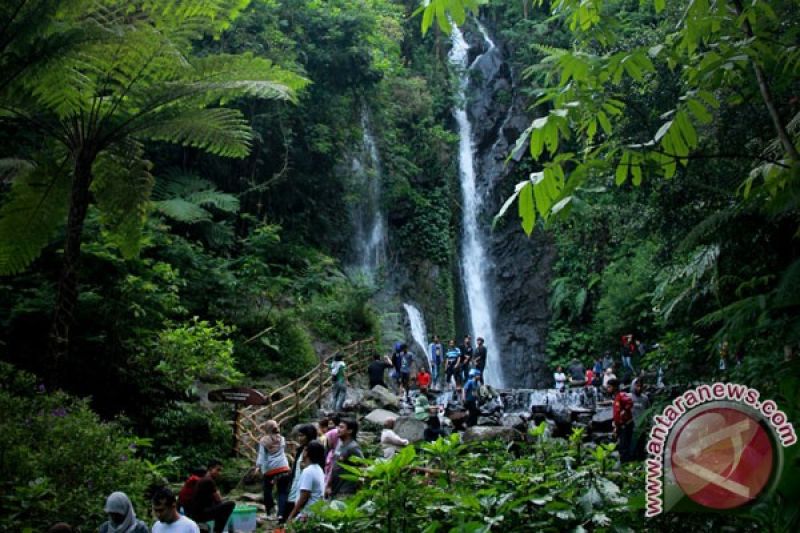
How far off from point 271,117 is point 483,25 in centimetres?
1533

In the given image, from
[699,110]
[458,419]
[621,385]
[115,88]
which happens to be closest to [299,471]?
[699,110]

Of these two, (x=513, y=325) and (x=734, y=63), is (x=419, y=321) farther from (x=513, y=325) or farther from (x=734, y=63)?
(x=734, y=63)

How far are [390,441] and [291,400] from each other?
5.20 m

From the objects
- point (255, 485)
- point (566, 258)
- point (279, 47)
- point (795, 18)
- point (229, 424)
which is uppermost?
point (279, 47)

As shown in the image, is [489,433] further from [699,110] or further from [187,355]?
[699,110]

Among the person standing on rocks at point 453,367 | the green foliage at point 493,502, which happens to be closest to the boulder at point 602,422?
the person standing on rocks at point 453,367

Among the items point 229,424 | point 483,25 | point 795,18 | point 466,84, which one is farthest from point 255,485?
point 483,25

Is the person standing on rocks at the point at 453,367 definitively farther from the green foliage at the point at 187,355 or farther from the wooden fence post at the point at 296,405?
the green foliage at the point at 187,355

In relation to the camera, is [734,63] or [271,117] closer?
[734,63]

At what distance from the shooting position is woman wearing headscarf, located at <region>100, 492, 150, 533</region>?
4.14 meters

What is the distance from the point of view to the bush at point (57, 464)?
4.56 m

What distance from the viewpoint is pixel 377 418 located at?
38.5ft

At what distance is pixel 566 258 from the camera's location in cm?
2408

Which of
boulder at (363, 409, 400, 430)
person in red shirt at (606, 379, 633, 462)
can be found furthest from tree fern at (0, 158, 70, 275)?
person in red shirt at (606, 379, 633, 462)
